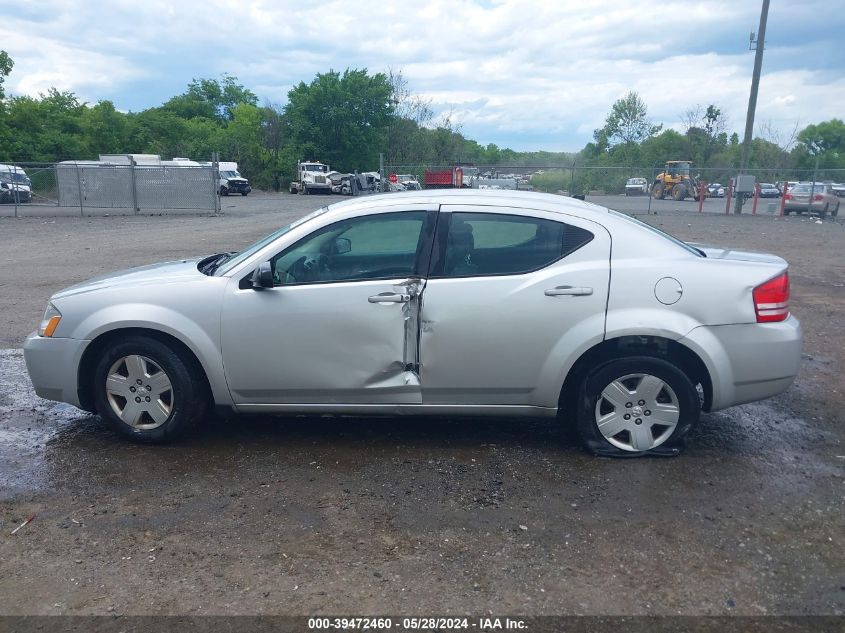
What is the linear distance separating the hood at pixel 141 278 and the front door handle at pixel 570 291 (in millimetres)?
2283

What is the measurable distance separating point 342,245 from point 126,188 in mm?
24013

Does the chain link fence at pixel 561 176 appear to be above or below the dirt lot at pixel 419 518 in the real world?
above

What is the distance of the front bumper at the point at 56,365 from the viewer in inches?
184

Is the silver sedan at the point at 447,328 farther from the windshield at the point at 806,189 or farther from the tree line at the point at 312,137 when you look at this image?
the tree line at the point at 312,137

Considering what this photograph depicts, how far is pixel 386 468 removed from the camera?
173 inches

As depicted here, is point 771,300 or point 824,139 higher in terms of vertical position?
point 824,139

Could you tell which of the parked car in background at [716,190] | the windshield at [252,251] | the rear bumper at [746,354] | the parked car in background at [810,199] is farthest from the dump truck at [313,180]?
the rear bumper at [746,354]

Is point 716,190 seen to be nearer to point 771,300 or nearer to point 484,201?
point 771,300

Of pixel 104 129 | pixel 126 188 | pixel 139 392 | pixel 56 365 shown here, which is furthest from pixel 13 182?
pixel 104 129

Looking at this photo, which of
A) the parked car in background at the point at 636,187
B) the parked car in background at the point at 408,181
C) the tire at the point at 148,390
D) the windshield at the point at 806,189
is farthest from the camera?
the parked car in background at the point at 636,187

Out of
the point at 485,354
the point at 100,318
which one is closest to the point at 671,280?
the point at 485,354

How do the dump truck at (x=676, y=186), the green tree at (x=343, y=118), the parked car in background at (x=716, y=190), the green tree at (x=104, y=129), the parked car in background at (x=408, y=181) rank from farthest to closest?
1. the green tree at (x=343, y=118)
2. the green tree at (x=104, y=129)
3. the dump truck at (x=676, y=186)
4. the parked car in background at (x=716, y=190)
5. the parked car in background at (x=408, y=181)

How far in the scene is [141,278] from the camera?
4.89m

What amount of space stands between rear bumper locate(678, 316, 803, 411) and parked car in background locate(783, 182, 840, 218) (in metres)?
27.6
